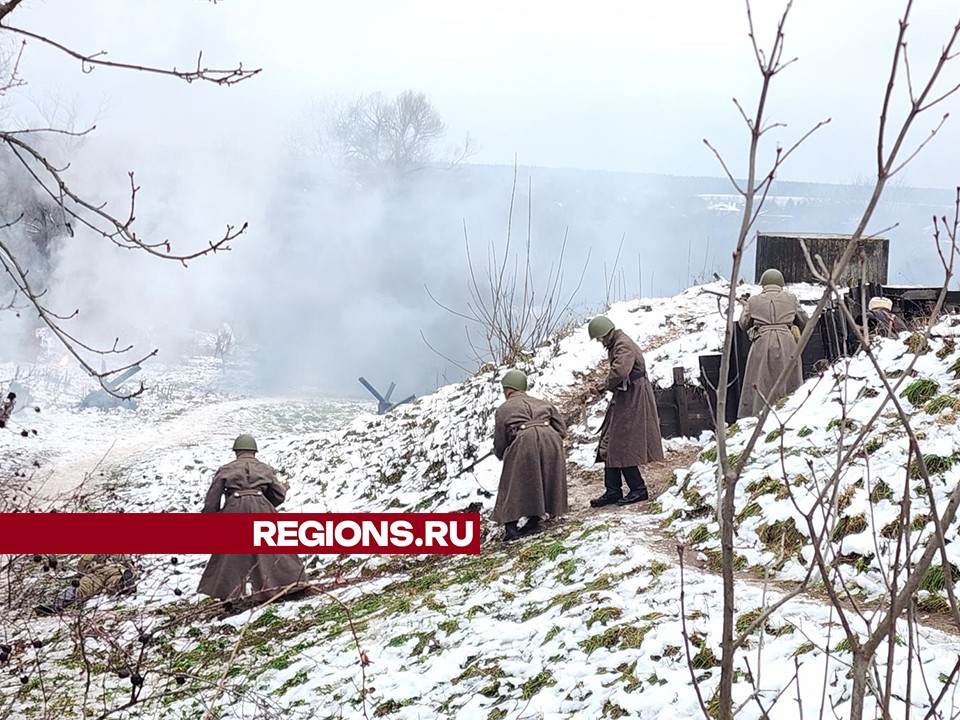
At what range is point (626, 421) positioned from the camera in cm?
933

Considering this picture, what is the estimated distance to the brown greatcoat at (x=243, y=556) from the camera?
8.69 m

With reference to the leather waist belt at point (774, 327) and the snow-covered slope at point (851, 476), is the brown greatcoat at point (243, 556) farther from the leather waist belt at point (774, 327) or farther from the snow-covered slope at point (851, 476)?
the leather waist belt at point (774, 327)

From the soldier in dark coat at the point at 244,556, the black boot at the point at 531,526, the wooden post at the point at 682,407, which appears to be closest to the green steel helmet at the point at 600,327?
the black boot at the point at 531,526

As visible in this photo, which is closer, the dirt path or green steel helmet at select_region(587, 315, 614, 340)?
the dirt path

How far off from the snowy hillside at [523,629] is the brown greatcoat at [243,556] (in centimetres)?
27

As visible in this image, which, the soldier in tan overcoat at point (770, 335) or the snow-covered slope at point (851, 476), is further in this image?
the soldier in tan overcoat at point (770, 335)

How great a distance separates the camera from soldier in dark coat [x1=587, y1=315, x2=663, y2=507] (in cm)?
925

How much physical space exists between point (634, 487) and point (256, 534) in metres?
3.41

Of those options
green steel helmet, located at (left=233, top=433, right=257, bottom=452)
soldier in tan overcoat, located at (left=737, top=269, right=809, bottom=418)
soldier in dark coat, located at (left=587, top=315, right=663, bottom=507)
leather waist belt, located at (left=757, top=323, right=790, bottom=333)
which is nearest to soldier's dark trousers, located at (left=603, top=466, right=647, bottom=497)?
soldier in dark coat, located at (left=587, top=315, right=663, bottom=507)

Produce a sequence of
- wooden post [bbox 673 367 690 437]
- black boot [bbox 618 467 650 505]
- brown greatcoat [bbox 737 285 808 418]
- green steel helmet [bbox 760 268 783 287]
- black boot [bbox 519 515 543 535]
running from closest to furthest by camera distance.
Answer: black boot [bbox 519 515 543 535] → black boot [bbox 618 467 650 505] → brown greatcoat [bbox 737 285 808 418] → green steel helmet [bbox 760 268 783 287] → wooden post [bbox 673 367 690 437]

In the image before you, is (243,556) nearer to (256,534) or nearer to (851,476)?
(256,534)

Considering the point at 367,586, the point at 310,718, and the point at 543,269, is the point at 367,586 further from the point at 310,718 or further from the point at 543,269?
the point at 543,269

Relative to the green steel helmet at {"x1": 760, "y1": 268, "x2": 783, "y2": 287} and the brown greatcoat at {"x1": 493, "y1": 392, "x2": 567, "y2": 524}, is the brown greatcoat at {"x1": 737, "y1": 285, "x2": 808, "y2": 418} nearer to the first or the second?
the green steel helmet at {"x1": 760, "y1": 268, "x2": 783, "y2": 287}

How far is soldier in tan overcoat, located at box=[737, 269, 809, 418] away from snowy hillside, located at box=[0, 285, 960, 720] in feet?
1.62
